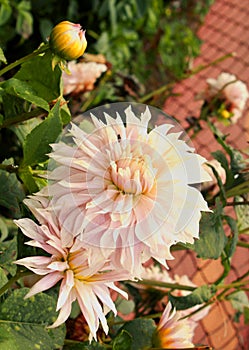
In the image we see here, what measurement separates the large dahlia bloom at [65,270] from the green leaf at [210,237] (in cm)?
19

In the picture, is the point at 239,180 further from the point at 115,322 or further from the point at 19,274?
the point at 19,274

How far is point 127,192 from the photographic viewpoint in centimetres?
42

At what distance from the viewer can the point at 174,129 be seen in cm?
49

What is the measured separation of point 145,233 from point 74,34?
190 millimetres

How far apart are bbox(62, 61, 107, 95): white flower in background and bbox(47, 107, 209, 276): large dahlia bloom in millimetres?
424

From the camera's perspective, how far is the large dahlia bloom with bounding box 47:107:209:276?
1.32 ft

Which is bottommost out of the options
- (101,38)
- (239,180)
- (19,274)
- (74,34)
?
(101,38)

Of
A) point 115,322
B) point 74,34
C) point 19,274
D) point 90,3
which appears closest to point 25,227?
point 19,274

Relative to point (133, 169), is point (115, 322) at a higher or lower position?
lower

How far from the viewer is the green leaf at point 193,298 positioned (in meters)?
0.65

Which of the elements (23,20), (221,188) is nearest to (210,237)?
(221,188)

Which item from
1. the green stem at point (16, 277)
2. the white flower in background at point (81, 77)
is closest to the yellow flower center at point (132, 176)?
the green stem at point (16, 277)

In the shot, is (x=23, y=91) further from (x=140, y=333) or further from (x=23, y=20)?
(x=23, y=20)

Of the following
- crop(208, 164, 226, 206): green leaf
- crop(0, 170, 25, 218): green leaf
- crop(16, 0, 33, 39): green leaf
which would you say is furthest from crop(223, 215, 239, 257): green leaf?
crop(16, 0, 33, 39): green leaf
